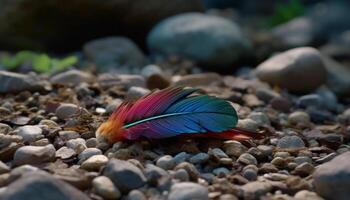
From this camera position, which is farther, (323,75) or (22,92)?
(323,75)

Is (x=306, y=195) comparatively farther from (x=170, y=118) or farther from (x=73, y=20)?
(x=73, y=20)

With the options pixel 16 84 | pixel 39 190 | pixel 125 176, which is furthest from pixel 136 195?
pixel 16 84

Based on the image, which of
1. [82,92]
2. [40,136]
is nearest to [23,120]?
[40,136]

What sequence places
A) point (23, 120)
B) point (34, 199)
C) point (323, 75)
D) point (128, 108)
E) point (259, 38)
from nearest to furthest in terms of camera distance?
point (34, 199) → point (128, 108) → point (23, 120) → point (323, 75) → point (259, 38)

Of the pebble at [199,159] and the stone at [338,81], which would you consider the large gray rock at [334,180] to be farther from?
the stone at [338,81]

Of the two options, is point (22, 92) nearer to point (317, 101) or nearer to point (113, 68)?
point (113, 68)

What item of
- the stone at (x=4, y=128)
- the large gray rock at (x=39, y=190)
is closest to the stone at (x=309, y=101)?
the stone at (x=4, y=128)

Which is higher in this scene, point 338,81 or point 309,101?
point 338,81
